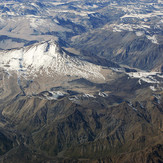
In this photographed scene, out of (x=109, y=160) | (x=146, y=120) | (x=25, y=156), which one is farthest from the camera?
(x=146, y=120)

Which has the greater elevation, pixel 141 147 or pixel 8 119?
pixel 141 147

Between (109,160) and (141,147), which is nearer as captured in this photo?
(109,160)

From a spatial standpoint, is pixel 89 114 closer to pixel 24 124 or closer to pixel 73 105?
pixel 73 105

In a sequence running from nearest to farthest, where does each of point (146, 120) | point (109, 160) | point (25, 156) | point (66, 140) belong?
point (109, 160) < point (25, 156) < point (66, 140) < point (146, 120)

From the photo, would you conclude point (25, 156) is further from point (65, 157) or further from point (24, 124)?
point (24, 124)

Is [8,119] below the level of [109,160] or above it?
below

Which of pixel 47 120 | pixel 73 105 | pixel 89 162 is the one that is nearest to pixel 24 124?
pixel 47 120

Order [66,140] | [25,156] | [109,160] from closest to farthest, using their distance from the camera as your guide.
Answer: [109,160], [25,156], [66,140]

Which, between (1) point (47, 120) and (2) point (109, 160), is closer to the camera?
(2) point (109, 160)

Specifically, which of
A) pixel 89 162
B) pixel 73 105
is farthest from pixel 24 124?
pixel 89 162
